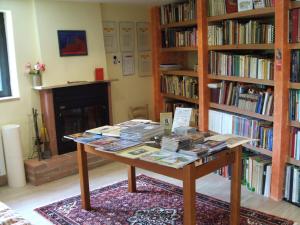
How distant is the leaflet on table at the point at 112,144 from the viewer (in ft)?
8.48

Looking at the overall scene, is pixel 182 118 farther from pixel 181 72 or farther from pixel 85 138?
pixel 181 72

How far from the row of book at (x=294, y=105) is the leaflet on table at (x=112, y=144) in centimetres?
150

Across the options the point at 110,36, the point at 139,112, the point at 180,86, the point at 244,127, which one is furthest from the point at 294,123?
the point at 110,36

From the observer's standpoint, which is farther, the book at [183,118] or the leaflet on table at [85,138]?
the leaflet on table at [85,138]

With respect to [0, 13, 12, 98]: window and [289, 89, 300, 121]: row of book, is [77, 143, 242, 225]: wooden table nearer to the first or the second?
[289, 89, 300, 121]: row of book

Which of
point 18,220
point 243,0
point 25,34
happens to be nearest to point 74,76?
point 25,34

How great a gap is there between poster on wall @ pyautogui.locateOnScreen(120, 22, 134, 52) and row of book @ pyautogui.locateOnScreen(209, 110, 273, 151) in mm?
1652

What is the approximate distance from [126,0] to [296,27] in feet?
7.07

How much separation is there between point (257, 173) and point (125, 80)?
93.6 inches

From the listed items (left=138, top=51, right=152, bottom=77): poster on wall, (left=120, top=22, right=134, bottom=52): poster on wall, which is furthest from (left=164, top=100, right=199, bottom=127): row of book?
(left=120, top=22, right=134, bottom=52): poster on wall

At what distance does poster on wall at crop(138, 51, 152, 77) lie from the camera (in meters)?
5.16

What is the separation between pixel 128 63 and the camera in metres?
5.00

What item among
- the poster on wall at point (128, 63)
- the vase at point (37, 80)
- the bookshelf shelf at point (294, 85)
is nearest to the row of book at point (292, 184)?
the bookshelf shelf at point (294, 85)

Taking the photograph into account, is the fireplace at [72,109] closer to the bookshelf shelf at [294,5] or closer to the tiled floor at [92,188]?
the tiled floor at [92,188]
